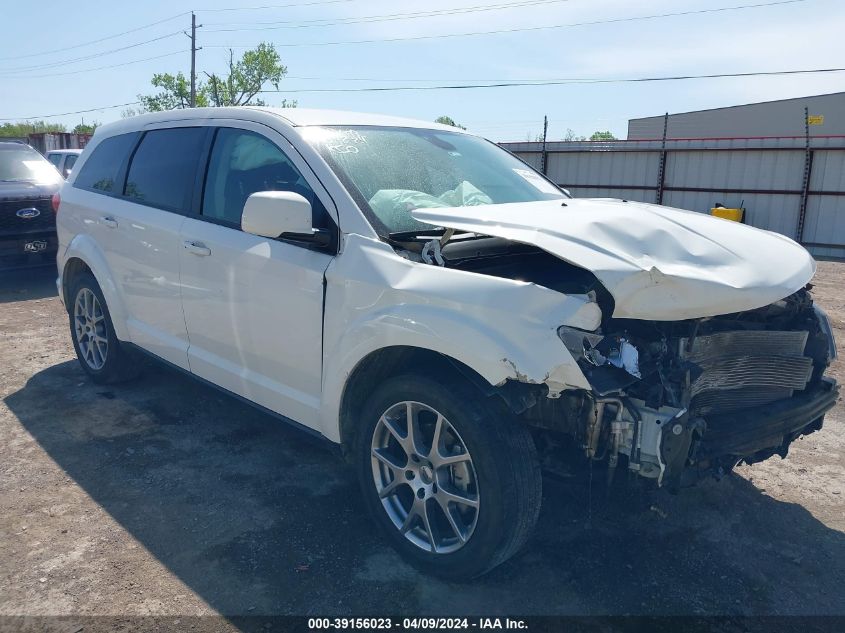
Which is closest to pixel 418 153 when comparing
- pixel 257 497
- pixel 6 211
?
pixel 257 497

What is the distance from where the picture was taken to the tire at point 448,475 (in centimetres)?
262

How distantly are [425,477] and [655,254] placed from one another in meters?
1.28

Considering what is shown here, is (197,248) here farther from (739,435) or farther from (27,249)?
(27,249)

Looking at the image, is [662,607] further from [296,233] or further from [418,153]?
[418,153]

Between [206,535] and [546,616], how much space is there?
157 cm

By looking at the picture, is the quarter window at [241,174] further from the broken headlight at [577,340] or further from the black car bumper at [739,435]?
the black car bumper at [739,435]

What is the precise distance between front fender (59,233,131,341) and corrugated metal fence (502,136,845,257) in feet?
49.5

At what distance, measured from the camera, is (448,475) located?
2883 millimetres

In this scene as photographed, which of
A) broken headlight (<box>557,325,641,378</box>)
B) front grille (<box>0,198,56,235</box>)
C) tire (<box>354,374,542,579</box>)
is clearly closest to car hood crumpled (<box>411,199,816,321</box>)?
broken headlight (<box>557,325,641,378</box>)

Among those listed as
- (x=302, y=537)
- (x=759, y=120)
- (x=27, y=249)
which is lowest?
(x=302, y=537)

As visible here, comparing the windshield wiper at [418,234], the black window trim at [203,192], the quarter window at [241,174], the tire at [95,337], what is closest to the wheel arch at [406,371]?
the windshield wiper at [418,234]

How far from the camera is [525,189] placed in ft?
13.4

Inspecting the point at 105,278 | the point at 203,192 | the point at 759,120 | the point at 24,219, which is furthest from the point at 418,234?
the point at 759,120

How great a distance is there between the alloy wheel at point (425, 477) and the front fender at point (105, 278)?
2.45 metres
